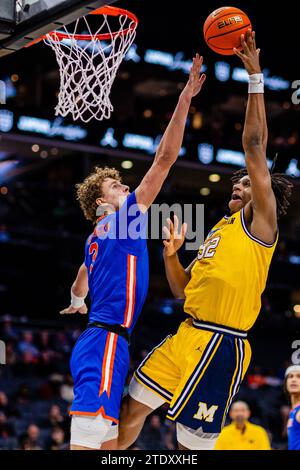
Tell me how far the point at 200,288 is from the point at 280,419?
30.1ft

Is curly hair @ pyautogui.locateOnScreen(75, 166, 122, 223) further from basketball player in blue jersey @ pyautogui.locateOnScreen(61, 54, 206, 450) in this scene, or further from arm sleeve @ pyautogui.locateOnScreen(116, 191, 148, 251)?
arm sleeve @ pyautogui.locateOnScreen(116, 191, 148, 251)

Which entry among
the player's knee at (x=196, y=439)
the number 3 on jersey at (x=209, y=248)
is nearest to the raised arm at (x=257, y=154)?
the number 3 on jersey at (x=209, y=248)

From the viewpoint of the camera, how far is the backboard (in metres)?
5.01

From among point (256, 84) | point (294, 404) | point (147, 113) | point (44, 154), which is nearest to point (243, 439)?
point (294, 404)

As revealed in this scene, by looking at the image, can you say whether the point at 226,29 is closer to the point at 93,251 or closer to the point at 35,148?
the point at 93,251

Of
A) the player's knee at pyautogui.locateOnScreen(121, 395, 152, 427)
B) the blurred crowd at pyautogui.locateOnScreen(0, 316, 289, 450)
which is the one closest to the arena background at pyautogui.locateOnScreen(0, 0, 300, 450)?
the blurred crowd at pyautogui.locateOnScreen(0, 316, 289, 450)

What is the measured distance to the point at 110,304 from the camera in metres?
5.12

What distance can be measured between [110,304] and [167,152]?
41.2 inches

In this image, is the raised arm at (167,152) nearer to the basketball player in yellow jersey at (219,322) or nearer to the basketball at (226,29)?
the basketball at (226,29)

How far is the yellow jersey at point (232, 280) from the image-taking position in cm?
509

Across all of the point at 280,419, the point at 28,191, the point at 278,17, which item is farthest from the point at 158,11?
the point at 280,419

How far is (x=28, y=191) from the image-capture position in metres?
16.3

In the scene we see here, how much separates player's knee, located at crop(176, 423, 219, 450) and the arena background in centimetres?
592

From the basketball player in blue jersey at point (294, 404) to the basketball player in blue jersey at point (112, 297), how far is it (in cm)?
170
